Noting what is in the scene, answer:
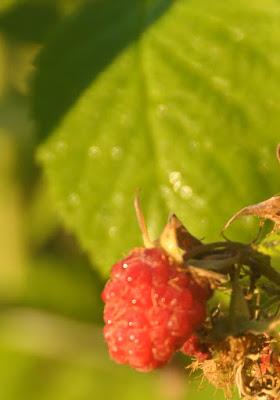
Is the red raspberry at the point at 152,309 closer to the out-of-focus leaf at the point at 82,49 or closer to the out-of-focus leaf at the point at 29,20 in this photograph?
the out-of-focus leaf at the point at 82,49

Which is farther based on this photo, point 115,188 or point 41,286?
point 41,286

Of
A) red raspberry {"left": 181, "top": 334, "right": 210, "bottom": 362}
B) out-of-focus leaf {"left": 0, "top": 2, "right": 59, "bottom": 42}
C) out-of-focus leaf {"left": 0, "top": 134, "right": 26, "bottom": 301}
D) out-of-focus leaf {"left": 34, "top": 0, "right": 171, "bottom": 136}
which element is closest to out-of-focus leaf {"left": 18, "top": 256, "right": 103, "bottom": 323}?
out-of-focus leaf {"left": 0, "top": 134, "right": 26, "bottom": 301}

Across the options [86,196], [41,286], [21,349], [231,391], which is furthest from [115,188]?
[21,349]

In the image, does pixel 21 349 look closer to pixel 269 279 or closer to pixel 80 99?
pixel 80 99

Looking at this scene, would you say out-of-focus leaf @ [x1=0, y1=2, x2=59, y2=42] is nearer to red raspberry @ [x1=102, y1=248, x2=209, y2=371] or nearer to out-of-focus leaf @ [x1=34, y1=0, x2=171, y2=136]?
out-of-focus leaf @ [x1=34, y1=0, x2=171, y2=136]

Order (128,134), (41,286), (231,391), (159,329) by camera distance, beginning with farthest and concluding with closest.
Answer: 1. (41,286)
2. (128,134)
3. (231,391)
4. (159,329)

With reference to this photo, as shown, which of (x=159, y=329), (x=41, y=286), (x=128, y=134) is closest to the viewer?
(x=159, y=329)
